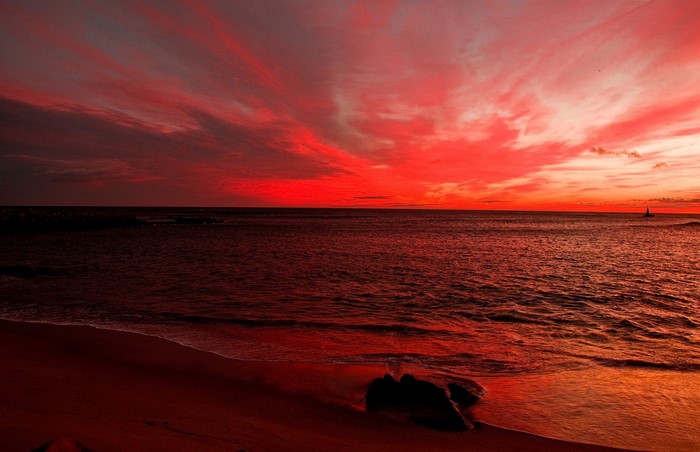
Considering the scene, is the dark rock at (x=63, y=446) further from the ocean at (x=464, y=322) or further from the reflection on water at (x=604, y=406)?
the reflection on water at (x=604, y=406)

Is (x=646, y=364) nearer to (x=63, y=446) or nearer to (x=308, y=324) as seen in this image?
(x=308, y=324)

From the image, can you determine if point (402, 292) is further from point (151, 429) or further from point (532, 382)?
point (151, 429)

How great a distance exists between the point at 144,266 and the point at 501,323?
2182cm

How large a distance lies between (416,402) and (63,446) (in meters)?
4.77

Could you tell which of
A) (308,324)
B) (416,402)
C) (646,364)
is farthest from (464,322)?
(416,402)

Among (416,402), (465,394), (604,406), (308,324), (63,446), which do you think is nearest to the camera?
(63,446)

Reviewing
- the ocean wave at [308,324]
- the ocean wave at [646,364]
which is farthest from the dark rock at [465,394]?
the ocean wave at [308,324]

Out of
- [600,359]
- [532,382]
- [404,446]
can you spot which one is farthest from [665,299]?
[404,446]

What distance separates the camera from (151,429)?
4.71 m

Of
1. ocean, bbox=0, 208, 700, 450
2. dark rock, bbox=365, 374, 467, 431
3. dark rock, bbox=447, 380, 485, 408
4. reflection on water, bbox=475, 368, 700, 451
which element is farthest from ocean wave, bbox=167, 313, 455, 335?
dark rock, bbox=365, 374, 467, 431

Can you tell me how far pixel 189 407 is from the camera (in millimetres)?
5859

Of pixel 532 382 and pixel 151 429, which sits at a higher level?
pixel 151 429

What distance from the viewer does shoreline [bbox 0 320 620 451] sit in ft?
14.8

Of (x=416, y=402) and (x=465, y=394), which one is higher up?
(x=416, y=402)
